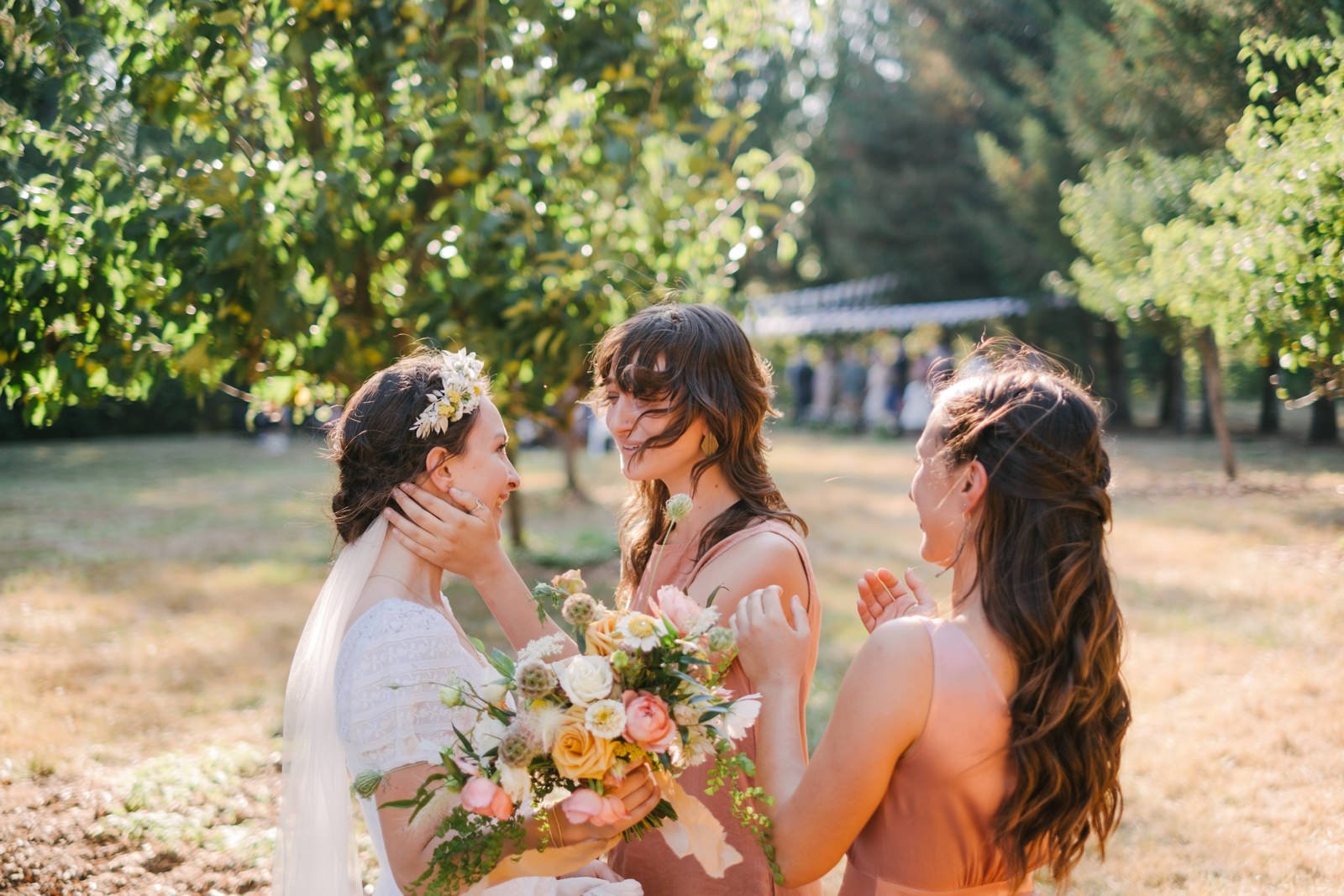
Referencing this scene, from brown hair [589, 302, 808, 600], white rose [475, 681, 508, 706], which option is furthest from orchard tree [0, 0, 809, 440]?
white rose [475, 681, 508, 706]

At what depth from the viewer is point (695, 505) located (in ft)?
8.80

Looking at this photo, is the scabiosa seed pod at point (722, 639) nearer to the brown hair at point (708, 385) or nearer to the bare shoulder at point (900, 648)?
the bare shoulder at point (900, 648)

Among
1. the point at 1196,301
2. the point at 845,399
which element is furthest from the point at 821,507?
the point at 845,399

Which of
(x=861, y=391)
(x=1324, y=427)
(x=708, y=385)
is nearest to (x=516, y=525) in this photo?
(x=708, y=385)

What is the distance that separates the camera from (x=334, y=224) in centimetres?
444

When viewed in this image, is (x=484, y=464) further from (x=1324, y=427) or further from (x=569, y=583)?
(x=1324, y=427)

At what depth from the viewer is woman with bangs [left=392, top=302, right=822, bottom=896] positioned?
240cm

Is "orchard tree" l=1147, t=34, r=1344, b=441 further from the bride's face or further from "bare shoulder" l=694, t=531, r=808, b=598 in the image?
the bride's face

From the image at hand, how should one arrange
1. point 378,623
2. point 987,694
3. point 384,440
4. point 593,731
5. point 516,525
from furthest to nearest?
point 516,525 → point 384,440 → point 378,623 → point 987,694 → point 593,731

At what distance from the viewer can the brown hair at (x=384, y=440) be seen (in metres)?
2.54

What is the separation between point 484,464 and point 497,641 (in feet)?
15.8

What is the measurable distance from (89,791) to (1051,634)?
4609 mm

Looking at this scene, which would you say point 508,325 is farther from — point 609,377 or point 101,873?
point 101,873

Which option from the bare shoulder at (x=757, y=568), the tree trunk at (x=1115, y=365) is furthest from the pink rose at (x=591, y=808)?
the tree trunk at (x=1115, y=365)
